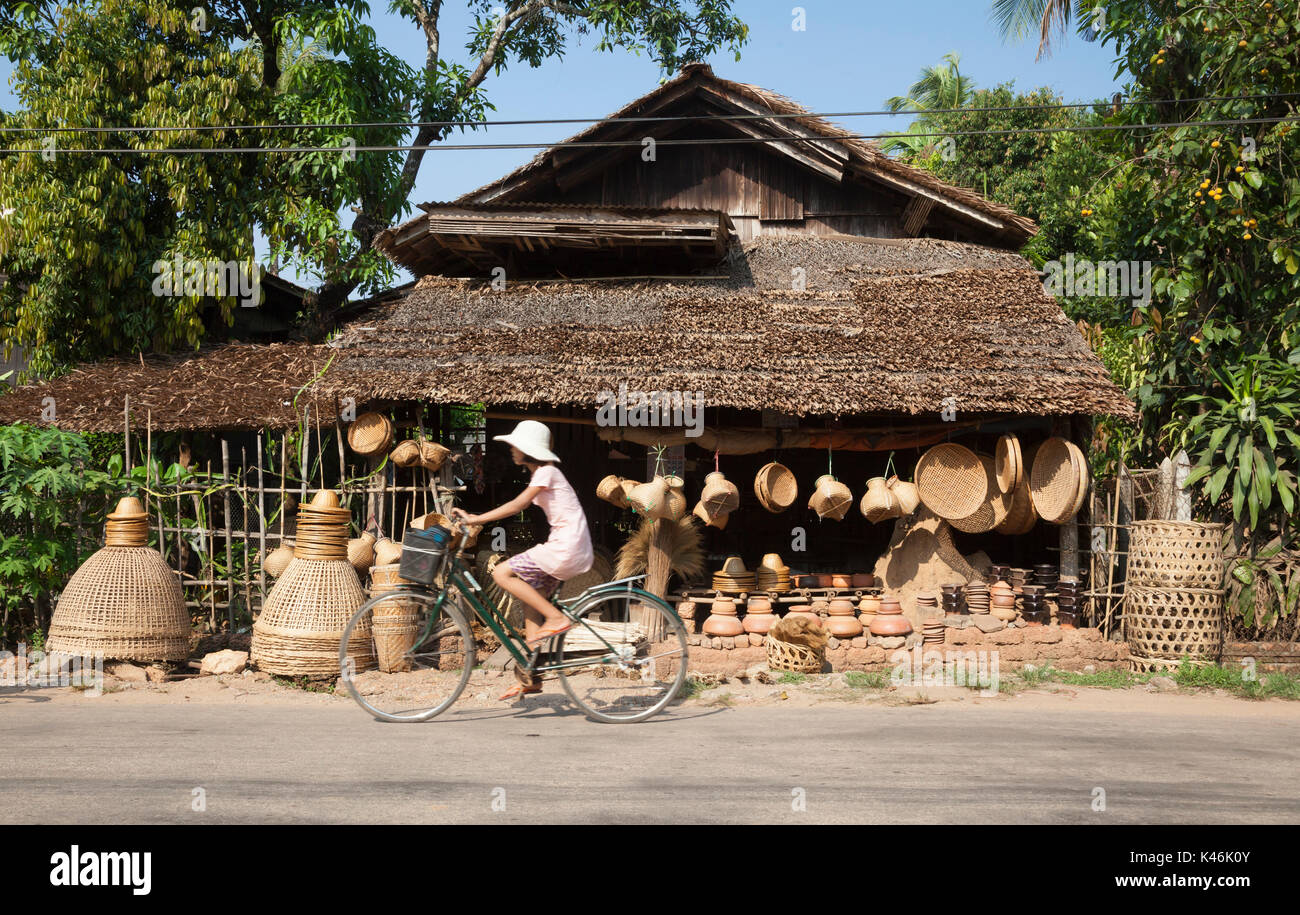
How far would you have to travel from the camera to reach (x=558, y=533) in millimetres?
6070

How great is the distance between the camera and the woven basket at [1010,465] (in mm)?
9164

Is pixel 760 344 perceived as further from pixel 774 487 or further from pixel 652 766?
pixel 652 766

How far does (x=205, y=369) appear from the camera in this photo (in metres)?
11.9

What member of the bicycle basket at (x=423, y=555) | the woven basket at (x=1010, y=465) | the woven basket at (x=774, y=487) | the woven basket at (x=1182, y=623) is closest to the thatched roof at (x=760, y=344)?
the woven basket at (x=1010, y=465)

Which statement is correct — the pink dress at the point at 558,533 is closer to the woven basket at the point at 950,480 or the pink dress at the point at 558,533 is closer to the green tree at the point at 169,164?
the woven basket at the point at 950,480

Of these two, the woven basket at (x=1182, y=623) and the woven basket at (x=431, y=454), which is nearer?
the woven basket at (x=1182, y=623)

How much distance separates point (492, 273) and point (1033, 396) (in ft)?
22.2

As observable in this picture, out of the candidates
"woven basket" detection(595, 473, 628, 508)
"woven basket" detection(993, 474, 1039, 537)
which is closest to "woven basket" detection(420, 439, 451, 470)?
"woven basket" detection(595, 473, 628, 508)

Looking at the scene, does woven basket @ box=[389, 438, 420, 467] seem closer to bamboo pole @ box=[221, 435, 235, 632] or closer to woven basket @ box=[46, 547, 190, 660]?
bamboo pole @ box=[221, 435, 235, 632]

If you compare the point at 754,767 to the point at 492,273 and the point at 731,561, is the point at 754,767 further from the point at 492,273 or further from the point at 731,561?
the point at 492,273

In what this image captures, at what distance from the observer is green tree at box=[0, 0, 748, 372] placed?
39.2ft

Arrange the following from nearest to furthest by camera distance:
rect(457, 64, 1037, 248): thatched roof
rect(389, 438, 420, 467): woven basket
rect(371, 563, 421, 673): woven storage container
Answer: rect(371, 563, 421, 673): woven storage container, rect(389, 438, 420, 467): woven basket, rect(457, 64, 1037, 248): thatched roof

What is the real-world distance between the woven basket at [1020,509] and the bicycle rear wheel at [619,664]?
4.54 meters

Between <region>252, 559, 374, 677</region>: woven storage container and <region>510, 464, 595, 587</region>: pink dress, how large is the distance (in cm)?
232
